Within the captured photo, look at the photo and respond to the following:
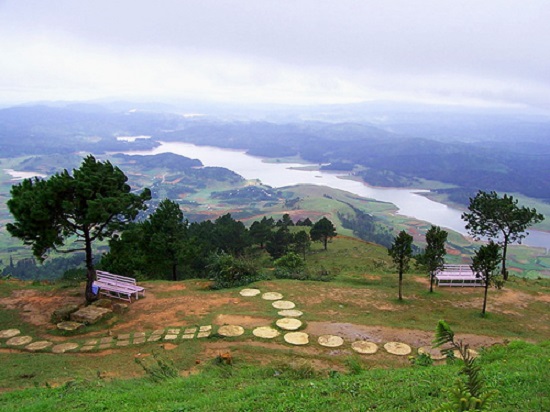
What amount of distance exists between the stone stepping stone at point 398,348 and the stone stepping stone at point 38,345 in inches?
457

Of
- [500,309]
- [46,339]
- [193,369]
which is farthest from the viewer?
[500,309]

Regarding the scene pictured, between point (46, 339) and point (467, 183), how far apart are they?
200 meters

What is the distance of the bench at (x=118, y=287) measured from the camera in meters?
17.0

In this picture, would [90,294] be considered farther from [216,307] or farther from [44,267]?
[44,267]

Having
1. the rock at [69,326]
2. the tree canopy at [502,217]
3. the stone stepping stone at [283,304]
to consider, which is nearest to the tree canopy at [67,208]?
the rock at [69,326]

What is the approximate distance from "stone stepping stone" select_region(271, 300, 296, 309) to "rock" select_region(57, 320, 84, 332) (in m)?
7.59

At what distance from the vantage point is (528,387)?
7.38 metres

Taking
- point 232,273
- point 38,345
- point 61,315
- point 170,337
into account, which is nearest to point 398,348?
point 170,337

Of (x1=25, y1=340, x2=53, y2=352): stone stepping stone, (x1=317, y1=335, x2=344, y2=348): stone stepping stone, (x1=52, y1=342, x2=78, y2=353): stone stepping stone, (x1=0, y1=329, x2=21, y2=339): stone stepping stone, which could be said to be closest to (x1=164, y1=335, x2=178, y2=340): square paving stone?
(x1=52, y1=342, x2=78, y2=353): stone stepping stone

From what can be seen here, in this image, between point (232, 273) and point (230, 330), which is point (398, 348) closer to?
point (230, 330)

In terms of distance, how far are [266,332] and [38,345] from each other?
7.90m

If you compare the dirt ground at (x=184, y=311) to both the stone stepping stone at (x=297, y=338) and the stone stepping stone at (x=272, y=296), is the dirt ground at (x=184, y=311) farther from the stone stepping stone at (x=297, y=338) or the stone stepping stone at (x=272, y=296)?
the stone stepping stone at (x=272, y=296)

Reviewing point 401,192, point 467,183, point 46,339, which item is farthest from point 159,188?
point 46,339

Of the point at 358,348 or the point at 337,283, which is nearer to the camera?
the point at 358,348
